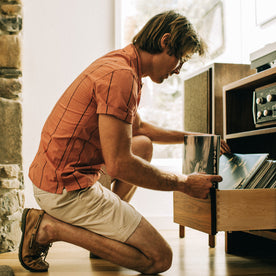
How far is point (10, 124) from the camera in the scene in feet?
6.21

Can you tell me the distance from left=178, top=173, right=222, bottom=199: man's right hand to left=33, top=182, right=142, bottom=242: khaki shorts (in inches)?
8.8

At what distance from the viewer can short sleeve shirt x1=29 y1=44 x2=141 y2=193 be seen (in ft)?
3.94

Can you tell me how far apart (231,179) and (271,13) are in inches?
41.6

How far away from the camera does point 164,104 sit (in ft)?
9.16

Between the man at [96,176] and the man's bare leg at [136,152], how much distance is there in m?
0.40

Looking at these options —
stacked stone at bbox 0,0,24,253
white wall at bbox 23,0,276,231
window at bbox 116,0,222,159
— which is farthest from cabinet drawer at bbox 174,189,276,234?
window at bbox 116,0,222,159

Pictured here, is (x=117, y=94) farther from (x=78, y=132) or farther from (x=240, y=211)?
(x=240, y=211)

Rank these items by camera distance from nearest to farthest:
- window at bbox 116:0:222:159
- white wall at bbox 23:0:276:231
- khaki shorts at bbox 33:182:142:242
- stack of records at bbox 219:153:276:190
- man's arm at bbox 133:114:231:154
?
khaki shorts at bbox 33:182:142:242
stack of records at bbox 219:153:276:190
man's arm at bbox 133:114:231:154
white wall at bbox 23:0:276:231
window at bbox 116:0:222:159

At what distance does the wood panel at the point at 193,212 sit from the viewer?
1.21 m

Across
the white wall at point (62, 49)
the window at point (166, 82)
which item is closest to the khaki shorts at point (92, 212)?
the white wall at point (62, 49)

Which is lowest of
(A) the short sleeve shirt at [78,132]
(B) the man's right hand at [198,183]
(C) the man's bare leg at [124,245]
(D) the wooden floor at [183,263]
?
(D) the wooden floor at [183,263]

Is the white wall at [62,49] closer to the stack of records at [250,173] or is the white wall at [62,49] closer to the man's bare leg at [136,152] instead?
the man's bare leg at [136,152]

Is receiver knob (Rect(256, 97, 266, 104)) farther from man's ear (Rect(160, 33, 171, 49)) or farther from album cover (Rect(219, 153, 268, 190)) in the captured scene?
man's ear (Rect(160, 33, 171, 49))

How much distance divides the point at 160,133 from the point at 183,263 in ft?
1.89
